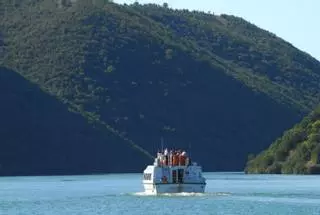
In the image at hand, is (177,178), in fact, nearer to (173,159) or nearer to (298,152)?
(173,159)

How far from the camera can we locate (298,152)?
187 m

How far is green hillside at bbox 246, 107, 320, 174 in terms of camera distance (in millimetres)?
184500

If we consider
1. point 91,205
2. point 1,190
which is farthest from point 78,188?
point 91,205

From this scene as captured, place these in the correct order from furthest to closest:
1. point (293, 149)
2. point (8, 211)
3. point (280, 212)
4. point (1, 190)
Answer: point (293, 149) → point (1, 190) → point (8, 211) → point (280, 212)

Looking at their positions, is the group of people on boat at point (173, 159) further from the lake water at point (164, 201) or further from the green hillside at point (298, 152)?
the green hillside at point (298, 152)

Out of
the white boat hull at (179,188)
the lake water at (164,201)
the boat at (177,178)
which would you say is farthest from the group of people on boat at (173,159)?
the lake water at (164,201)

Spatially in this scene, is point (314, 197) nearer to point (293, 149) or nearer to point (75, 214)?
point (75, 214)

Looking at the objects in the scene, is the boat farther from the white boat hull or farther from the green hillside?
the green hillside

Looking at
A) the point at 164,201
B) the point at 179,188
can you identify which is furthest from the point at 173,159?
the point at 164,201

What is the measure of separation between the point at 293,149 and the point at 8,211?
99.3 m

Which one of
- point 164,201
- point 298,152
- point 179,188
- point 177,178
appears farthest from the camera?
point 298,152

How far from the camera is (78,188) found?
136250 mm

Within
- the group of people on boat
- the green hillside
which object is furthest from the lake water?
the green hillside

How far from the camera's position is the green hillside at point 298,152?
184500 millimetres
